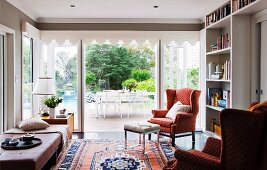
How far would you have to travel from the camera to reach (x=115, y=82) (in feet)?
41.1

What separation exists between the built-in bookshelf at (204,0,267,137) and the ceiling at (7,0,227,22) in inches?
13.8

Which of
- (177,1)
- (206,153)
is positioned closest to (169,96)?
(177,1)

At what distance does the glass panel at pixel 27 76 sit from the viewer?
5.49 meters

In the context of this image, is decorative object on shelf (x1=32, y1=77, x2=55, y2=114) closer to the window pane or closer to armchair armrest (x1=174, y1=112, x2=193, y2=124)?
the window pane

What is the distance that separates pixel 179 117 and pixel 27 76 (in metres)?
3.18

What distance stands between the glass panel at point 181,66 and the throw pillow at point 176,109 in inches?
52.0

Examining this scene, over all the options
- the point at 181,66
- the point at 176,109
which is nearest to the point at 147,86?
the point at 181,66

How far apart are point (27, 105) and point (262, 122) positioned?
469cm

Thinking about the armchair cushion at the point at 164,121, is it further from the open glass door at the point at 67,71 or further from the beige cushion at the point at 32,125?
the open glass door at the point at 67,71

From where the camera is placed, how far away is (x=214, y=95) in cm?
565

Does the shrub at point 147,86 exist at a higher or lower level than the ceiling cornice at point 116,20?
lower

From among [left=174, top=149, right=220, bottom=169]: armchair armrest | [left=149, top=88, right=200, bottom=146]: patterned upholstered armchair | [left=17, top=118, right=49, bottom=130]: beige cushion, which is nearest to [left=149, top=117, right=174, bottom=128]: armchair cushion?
[left=149, top=88, right=200, bottom=146]: patterned upholstered armchair

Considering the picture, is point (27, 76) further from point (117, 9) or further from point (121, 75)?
point (121, 75)

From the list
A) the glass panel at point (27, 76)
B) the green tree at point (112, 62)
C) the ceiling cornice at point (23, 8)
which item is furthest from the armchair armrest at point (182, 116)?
the green tree at point (112, 62)
